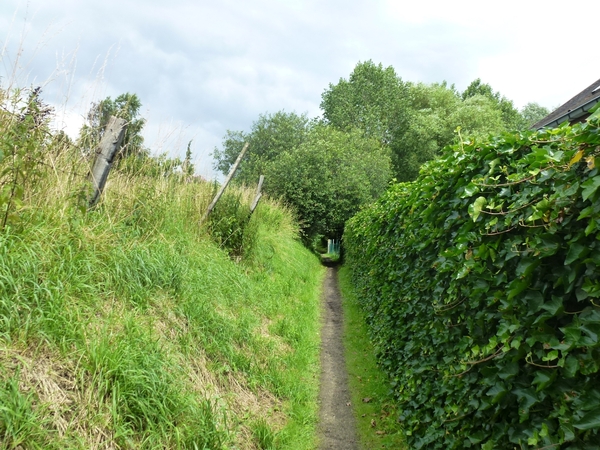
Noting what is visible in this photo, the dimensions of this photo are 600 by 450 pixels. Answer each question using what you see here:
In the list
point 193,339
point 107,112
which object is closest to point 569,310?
point 193,339

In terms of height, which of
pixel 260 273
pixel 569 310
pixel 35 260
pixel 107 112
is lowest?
pixel 260 273

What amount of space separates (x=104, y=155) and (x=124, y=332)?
7.70 feet

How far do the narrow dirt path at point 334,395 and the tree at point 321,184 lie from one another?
1340 centimetres

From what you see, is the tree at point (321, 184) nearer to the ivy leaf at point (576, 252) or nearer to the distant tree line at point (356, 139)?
the distant tree line at point (356, 139)

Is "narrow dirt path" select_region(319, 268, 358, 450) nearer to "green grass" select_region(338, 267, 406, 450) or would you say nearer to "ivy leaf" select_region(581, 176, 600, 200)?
"green grass" select_region(338, 267, 406, 450)

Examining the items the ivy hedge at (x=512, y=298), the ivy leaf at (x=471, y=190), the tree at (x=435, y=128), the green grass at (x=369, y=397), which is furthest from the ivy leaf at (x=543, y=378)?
the tree at (x=435, y=128)

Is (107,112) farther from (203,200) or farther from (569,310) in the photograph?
(569,310)

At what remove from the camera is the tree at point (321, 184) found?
882 inches

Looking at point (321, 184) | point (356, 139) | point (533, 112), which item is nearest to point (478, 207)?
point (321, 184)

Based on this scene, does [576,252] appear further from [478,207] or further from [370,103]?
[370,103]

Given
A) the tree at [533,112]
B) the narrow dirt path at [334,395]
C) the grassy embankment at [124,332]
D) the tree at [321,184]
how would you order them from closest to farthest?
the grassy embankment at [124,332], the narrow dirt path at [334,395], the tree at [321,184], the tree at [533,112]

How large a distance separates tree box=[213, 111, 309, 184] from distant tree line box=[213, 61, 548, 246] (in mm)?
98

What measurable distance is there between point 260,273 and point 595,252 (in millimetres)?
7060

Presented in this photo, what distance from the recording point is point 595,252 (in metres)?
1.71
